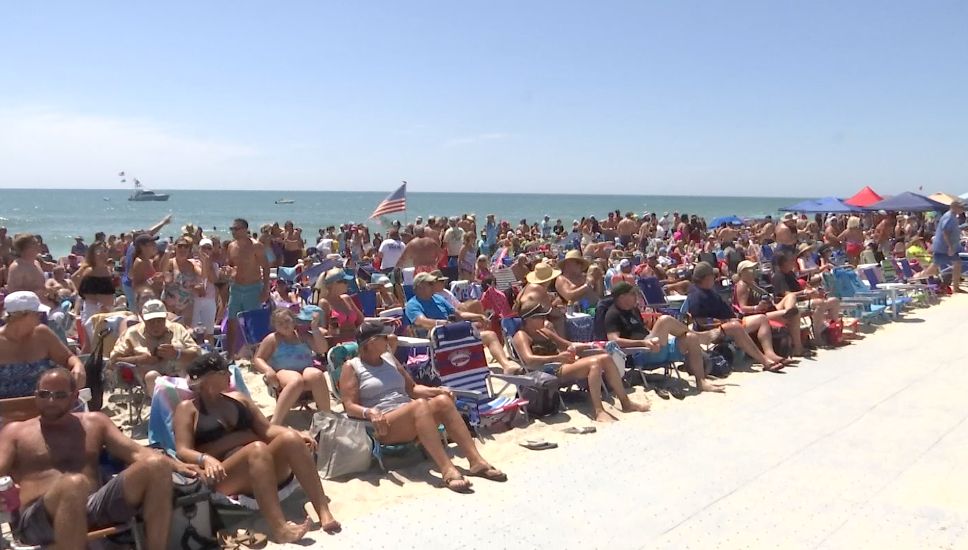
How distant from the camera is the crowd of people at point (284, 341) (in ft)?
10.3

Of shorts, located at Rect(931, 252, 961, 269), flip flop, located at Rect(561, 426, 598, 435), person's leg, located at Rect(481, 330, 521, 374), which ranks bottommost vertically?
flip flop, located at Rect(561, 426, 598, 435)

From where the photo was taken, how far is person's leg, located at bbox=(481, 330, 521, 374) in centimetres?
570

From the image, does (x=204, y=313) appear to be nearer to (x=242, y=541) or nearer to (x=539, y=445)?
(x=539, y=445)

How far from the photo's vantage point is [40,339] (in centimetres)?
407

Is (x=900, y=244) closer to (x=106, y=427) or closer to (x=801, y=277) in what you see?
(x=801, y=277)

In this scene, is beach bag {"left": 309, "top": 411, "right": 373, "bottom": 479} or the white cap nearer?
the white cap

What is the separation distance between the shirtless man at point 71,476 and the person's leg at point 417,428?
51.3 inches

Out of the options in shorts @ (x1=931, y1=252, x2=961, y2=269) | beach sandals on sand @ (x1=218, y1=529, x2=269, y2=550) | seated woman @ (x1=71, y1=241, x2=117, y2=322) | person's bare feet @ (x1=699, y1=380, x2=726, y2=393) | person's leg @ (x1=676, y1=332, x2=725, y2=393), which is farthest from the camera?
shorts @ (x1=931, y1=252, x2=961, y2=269)

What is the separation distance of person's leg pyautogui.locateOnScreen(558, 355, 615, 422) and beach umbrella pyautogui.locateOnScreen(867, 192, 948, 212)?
16.1m

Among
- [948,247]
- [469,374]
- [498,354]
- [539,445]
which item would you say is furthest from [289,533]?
[948,247]

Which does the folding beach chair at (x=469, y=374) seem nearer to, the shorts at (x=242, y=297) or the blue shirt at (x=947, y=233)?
the shorts at (x=242, y=297)

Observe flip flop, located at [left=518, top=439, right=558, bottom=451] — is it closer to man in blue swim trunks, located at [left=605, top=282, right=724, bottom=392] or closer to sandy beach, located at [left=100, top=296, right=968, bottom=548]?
sandy beach, located at [left=100, top=296, right=968, bottom=548]

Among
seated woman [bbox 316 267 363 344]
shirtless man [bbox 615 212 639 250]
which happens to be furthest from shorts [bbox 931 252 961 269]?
Answer: seated woman [bbox 316 267 363 344]

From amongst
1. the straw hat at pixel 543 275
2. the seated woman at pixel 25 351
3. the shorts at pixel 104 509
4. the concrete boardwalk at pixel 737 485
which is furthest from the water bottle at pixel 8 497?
the straw hat at pixel 543 275
